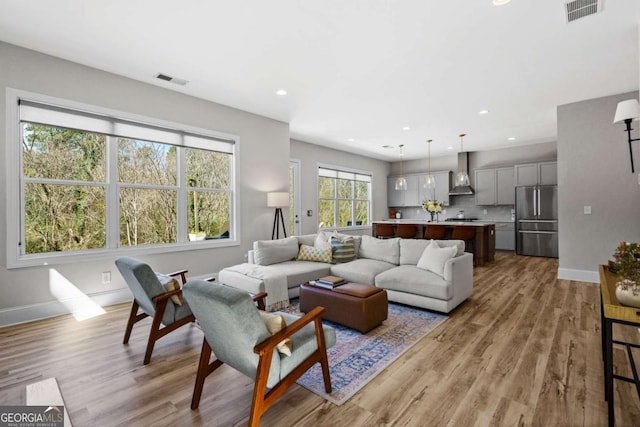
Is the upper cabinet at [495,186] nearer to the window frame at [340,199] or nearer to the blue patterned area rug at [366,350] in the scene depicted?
the window frame at [340,199]

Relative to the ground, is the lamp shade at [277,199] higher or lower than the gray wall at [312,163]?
lower

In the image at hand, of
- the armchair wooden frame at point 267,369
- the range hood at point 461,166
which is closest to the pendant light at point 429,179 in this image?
the range hood at point 461,166

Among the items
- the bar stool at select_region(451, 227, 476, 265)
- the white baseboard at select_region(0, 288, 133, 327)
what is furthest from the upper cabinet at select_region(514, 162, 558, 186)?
the white baseboard at select_region(0, 288, 133, 327)

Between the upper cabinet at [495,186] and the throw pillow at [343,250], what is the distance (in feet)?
17.9

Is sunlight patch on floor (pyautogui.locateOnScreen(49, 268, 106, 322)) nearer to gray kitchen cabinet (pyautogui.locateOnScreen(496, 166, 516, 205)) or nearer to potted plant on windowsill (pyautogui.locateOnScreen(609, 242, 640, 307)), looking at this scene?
potted plant on windowsill (pyautogui.locateOnScreen(609, 242, 640, 307))

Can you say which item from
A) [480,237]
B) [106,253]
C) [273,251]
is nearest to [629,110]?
[480,237]

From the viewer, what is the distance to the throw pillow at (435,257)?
11.7ft

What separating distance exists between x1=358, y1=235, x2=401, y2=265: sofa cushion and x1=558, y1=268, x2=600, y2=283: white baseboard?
Result: 9.39ft

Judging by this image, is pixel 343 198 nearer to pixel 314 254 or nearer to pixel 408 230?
pixel 408 230

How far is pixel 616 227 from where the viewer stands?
4441 mm

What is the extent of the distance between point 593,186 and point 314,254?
171 inches

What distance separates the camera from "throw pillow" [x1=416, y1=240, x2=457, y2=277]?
3557mm

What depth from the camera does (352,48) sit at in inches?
123

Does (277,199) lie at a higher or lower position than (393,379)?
higher
